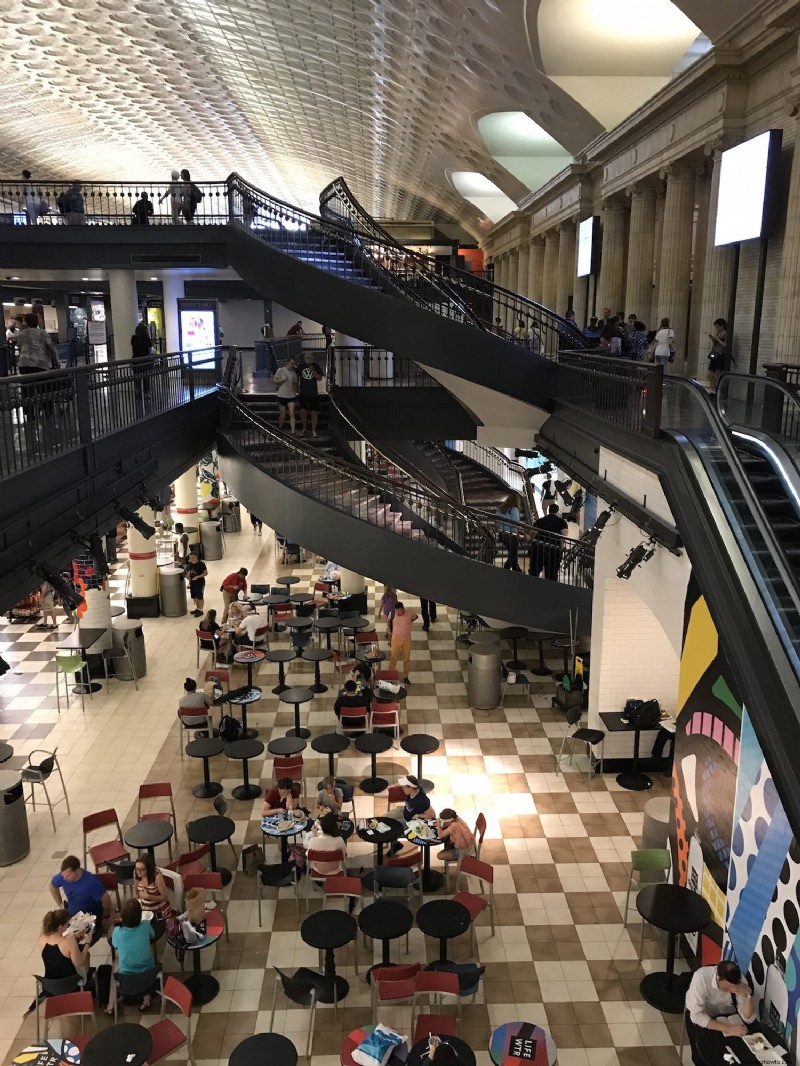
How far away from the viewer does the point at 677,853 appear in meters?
6.86

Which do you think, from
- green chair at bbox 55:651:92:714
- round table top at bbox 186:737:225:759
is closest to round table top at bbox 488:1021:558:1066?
round table top at bbox 186:737:225:759

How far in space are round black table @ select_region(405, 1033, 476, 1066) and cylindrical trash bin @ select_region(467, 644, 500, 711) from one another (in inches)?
255

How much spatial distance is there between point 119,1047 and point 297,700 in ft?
17.2

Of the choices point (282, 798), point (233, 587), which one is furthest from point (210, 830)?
point (233, 587)

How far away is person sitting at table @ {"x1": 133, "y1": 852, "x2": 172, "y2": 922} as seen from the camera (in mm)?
6445

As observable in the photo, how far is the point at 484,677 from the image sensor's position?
11.4 metres

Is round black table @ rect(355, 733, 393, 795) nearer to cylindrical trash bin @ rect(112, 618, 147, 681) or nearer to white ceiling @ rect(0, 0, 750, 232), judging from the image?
cylindrical trash bin @ rect(112, 618, 147, 681)

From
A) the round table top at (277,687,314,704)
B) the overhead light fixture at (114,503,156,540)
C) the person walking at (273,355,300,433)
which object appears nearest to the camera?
the overhead light fixture at (114,503,156,540)

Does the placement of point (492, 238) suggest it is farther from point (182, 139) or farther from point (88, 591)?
point (88, 591)

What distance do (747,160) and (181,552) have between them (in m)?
13.9

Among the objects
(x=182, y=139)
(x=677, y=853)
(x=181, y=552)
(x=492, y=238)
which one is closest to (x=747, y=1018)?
(x=677, y=853)

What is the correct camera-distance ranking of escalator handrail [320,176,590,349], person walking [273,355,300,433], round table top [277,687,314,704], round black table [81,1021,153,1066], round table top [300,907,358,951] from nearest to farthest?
round black table [81,1021,153,1066] → round table top [300,907,358,951] → round table top [277,687,314,704] → escalator handrail [320,176,590,349] → person walking [273,355,300,433]

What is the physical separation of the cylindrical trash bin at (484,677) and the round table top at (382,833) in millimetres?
4028

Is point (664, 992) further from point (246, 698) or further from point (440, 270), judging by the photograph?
point (440, 270)
